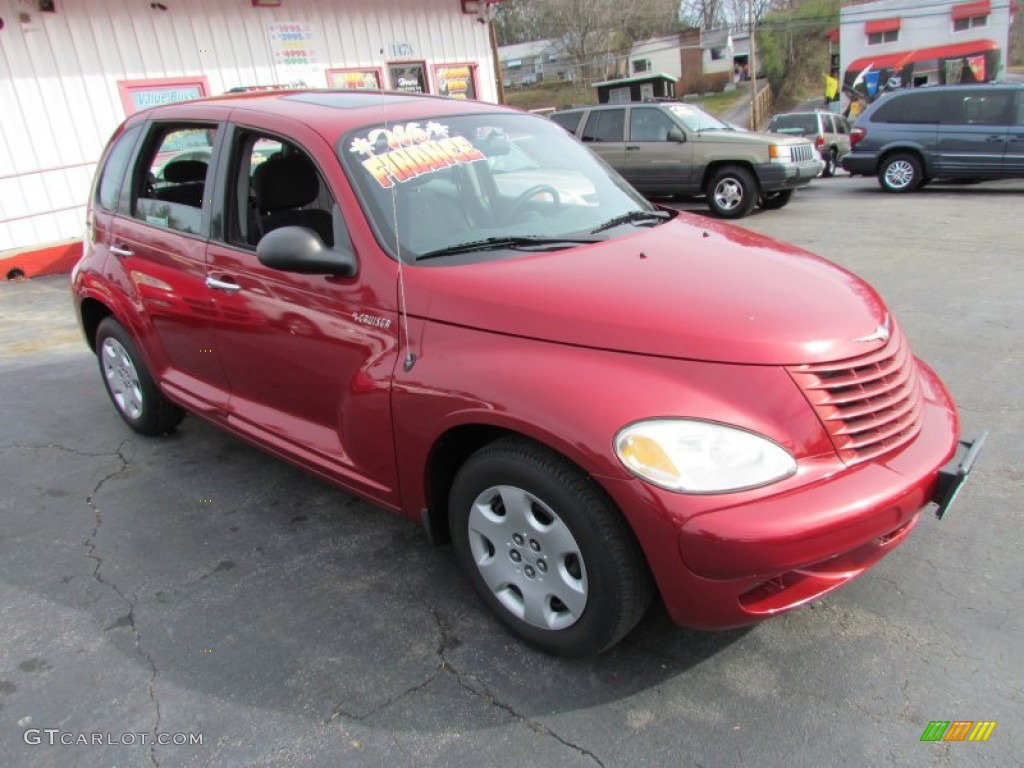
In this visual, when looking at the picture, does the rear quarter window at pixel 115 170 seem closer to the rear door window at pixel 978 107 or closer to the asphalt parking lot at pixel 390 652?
the asphalt parking lot at pixel 390 652

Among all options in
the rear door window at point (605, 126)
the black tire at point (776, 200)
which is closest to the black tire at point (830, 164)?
the black tire at point (776, 200)

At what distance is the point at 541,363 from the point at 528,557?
640mm

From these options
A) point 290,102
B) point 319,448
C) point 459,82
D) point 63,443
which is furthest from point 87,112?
point 319,448

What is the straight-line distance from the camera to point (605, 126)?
12.0 metres

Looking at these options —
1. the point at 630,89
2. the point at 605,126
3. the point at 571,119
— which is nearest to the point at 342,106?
the point at 605,126

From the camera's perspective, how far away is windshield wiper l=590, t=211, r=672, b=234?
3054 mm

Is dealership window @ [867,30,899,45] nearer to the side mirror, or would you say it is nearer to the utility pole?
the utility pole

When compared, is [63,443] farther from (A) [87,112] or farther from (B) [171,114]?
(A) [87,112]

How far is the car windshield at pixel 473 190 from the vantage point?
2744 mm

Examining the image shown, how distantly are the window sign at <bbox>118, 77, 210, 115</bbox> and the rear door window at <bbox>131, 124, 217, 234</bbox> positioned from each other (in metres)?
6.78

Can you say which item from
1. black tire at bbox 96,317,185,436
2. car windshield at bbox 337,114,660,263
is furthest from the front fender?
black tire at bbox 96,317,185,436

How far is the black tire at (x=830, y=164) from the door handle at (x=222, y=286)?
59.7 ft

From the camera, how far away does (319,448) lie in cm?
300

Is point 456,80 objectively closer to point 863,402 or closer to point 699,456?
point 863,402
